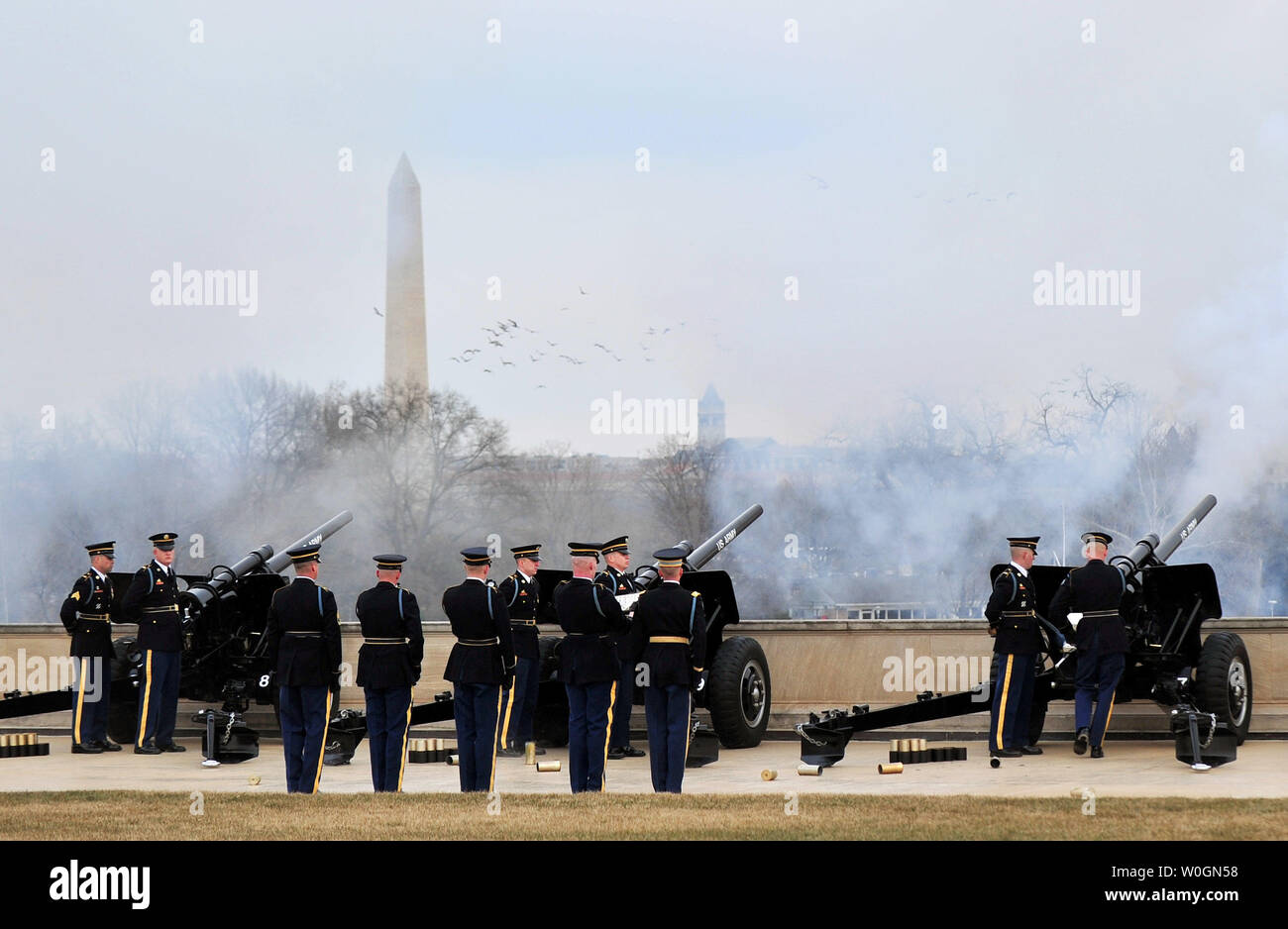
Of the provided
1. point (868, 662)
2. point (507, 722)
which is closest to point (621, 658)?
point (507, 722)

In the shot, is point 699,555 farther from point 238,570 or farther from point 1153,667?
point 238,570

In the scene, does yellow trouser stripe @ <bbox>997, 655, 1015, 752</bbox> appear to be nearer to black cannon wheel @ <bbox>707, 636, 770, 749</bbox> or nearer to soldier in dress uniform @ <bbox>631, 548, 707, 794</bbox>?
black cannon wheel @ <bbox>707, 636, 770, 749</bbox>

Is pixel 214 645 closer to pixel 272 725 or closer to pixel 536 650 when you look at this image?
pixel 272 725

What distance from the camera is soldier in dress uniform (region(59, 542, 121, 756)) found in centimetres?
1337

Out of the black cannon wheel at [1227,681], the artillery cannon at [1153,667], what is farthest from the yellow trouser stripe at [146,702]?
the black cannon wheel at [1227,681]

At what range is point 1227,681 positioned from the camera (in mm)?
11773

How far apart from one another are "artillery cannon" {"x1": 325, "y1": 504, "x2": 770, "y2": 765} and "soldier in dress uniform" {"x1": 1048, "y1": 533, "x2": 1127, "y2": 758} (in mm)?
2477

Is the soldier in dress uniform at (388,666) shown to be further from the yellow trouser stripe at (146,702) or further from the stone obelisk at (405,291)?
the stone obelisk at (405,291)

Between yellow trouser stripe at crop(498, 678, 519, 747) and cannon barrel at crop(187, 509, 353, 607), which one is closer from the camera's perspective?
yellow trouser stripe at crop(498, 678, 519, 747)

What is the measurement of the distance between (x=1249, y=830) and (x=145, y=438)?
134 ft

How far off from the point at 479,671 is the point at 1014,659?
3.95 m

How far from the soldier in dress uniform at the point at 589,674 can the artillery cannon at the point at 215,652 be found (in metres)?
3.53

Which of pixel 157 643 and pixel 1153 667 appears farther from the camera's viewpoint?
pixel 157 643

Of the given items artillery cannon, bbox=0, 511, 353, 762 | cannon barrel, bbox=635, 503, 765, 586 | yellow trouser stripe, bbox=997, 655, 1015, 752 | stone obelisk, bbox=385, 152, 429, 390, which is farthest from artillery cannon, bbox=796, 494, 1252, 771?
stone obelisk, bbox=385, 152, 429, 390
